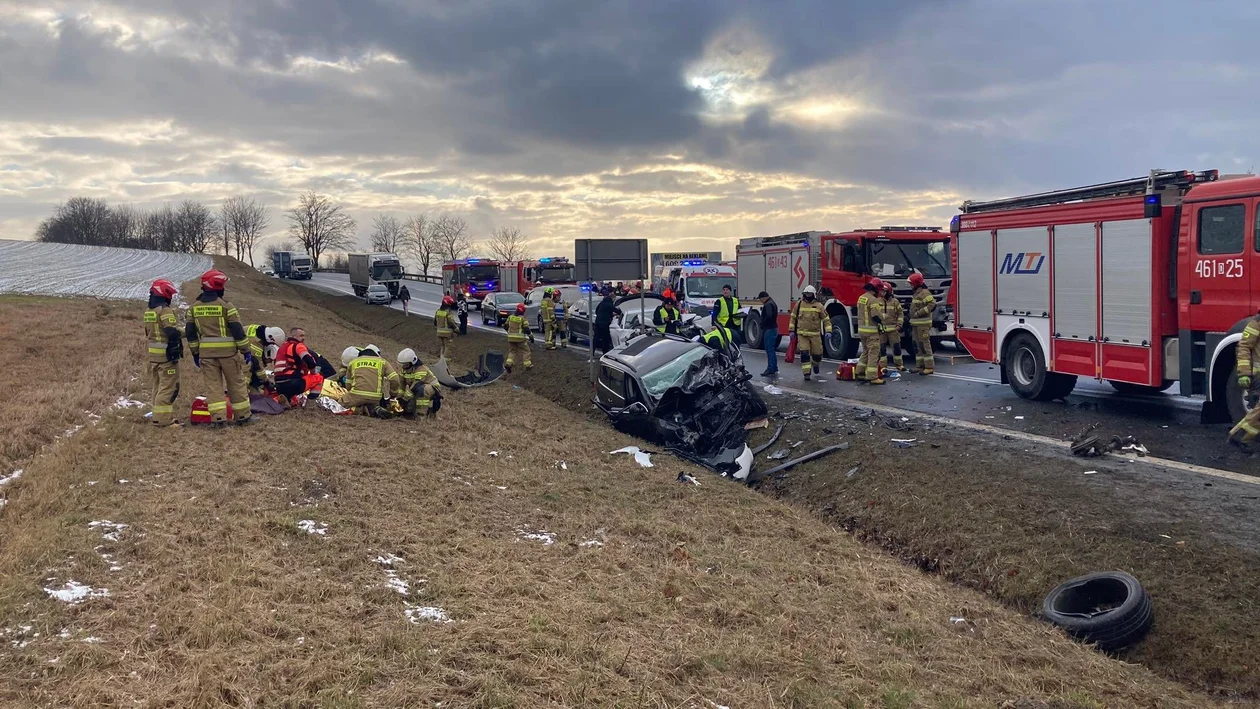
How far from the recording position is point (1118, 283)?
10.3m

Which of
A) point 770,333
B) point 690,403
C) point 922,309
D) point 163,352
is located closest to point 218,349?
point 163,352

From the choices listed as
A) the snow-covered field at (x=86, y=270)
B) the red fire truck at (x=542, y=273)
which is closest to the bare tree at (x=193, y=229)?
the snow-covered field at (x=86, y=270)

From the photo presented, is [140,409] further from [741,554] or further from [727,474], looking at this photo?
[741,554]

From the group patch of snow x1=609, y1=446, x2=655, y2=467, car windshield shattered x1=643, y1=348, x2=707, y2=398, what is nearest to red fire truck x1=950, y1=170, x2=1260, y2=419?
car windshield shattered x1=643, y1=348, x2=707, y2=398

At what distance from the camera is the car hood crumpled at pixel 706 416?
35.4 feet

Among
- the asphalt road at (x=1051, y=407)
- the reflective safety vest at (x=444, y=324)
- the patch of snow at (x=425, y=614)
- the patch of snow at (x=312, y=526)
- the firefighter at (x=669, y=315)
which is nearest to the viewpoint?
the patch of snow at (x=425, y=614)

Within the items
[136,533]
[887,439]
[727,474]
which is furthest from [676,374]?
[136,533]

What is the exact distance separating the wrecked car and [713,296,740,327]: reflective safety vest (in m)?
3.52

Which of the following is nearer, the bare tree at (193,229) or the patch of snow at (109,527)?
the patch of snow at (109,527)

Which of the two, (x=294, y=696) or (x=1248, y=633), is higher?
(x=294, y=696)

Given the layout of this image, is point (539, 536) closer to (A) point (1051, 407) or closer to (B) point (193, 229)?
(A) point (1051, 407)

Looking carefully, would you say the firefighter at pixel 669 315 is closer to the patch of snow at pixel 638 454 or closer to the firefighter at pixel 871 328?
the firefighter at pixel 871 328

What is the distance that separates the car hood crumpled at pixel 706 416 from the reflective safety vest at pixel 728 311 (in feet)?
13.8

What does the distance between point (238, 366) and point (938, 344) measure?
14.7m
